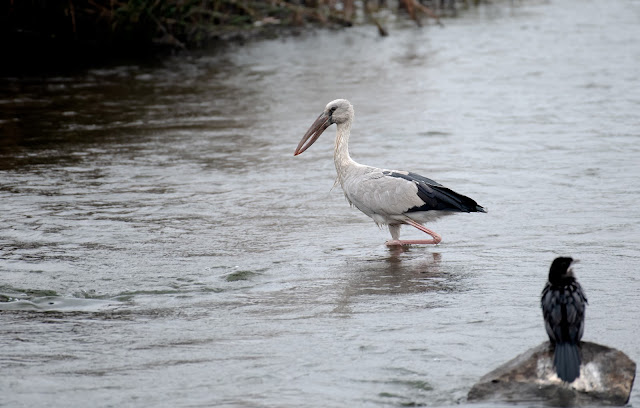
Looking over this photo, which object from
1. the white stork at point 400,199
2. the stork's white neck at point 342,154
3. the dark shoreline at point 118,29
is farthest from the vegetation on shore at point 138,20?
the white stork at point 400,199

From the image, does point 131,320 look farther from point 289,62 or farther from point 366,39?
point 366,39

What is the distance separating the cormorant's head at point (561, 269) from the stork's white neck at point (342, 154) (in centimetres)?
384

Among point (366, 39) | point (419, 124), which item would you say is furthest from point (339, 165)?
point (366, 39)

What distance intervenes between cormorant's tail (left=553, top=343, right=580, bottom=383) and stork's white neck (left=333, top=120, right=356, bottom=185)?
4095 millimetres

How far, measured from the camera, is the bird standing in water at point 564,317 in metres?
5.17

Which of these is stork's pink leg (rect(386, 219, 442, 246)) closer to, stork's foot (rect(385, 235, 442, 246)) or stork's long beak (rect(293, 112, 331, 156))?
stork's foot (rect(385, 235, 442, 246))

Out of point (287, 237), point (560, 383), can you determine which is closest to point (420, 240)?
point (287, 237)

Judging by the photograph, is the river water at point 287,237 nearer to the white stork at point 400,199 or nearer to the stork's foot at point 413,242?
the stork's foot at point 413,242

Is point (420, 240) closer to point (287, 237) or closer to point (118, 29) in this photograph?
point (287, 237)

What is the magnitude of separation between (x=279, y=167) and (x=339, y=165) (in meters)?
2.63

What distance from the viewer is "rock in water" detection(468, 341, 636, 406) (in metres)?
5.10

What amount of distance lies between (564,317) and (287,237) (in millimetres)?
3890

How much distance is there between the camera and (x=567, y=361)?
204 inches

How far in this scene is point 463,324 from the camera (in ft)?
21.1
